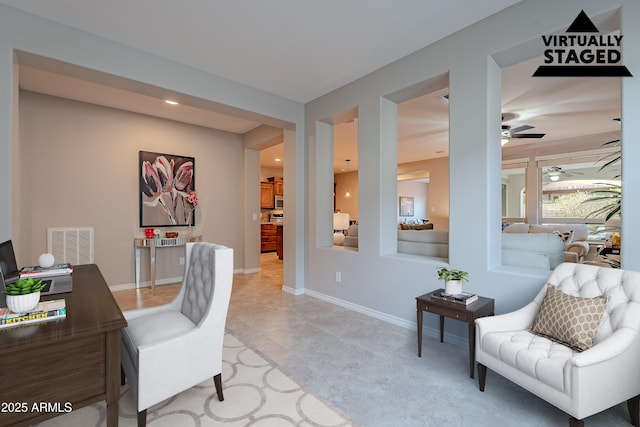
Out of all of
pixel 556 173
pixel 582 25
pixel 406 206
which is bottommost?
pixel 406 206

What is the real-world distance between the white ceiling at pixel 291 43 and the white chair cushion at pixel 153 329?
2.27 meters

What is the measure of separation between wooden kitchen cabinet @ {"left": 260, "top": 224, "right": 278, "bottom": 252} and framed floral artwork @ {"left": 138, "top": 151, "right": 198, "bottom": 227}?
12.5ft

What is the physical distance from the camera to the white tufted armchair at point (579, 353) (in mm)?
1437

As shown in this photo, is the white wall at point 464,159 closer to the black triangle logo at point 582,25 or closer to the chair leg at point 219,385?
the black triangle logo at point 582,25

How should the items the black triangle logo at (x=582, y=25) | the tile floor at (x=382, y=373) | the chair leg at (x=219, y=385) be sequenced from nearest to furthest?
the tile floor at (x=382, y=373) → the chair leg at (x=219, y=385) → the black triangle logo at (x=582, y=25)

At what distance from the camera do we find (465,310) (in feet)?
7.00

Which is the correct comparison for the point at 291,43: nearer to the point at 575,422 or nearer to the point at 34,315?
the point at 34,315

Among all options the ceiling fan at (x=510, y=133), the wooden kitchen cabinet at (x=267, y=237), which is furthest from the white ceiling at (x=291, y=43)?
the wooden kitchen cabinet at (x=267, y=237)

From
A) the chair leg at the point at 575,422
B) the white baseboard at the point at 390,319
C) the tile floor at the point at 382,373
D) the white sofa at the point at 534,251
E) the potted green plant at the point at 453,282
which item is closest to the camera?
the chair leg at the point at 575,422

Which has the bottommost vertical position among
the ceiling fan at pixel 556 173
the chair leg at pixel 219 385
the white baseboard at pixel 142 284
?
the white baseboard at pixel 142 284

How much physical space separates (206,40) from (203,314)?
7.86 feet

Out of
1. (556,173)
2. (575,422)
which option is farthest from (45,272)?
(556,173)

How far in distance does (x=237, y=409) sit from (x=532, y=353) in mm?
1689

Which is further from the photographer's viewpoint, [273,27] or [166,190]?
[166,190]
